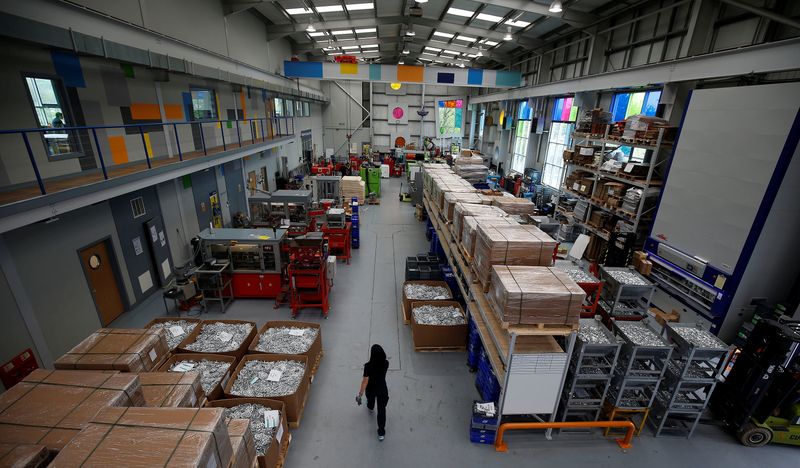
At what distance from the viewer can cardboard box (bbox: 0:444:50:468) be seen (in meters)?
2.48

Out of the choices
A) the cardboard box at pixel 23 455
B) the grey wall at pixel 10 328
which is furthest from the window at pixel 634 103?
the grey wall at pixel 10 328

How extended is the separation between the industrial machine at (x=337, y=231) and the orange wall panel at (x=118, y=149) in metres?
5.11

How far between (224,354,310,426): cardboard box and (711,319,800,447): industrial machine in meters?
6.72

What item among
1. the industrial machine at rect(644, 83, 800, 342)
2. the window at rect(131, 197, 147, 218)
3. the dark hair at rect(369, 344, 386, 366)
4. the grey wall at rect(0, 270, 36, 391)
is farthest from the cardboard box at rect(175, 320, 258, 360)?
the industrial machine at rect(644, 83, 800, 342)

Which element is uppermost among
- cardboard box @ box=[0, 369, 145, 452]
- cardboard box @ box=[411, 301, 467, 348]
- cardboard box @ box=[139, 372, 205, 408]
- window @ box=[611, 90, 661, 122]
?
window @ box=[611, 90, 661, 122]

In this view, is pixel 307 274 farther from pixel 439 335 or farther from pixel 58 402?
pixel 58 402

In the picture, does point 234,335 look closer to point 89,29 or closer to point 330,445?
point 330,445

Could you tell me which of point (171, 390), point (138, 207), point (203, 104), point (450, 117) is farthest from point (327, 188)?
point (450, 117)

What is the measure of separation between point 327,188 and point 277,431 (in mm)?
11751

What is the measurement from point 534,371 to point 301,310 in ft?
18.3

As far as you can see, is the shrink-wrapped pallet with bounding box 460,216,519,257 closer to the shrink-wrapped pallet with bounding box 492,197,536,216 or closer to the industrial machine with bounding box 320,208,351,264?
the shrink-wrapped pallet with bounding box 492,197,536,216

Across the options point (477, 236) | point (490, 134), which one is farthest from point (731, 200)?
point (490, 134)

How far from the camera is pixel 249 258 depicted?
841cm

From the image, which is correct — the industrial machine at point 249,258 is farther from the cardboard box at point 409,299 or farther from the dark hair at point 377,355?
the dark hair at point 377,355
